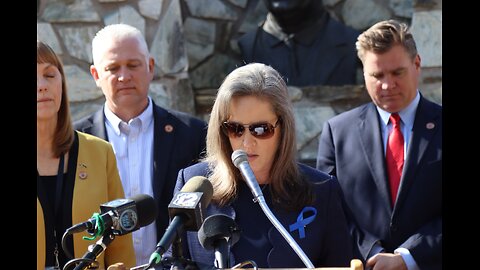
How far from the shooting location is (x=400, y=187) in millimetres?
3889

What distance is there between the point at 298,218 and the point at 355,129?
110 cm

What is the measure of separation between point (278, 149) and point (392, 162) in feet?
3.19

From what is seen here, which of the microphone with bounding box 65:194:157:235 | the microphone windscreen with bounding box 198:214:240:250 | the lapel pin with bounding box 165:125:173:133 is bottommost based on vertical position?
the microphone windscreen with bounding box 198:214:240:250

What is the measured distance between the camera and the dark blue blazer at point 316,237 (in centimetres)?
304

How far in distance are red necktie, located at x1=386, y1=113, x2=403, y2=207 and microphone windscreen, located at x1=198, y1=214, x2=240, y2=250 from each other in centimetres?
166

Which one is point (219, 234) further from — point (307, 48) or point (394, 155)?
point (307, 48)

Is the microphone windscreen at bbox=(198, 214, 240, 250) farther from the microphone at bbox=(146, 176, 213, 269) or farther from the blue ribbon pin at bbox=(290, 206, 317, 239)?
the blue ribbon pin at bbox=(290, 206, 317, 239)

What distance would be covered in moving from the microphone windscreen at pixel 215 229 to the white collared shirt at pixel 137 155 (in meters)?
1.59

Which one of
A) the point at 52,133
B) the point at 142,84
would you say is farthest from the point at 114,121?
the point at 52,133

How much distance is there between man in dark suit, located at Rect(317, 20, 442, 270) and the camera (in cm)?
387

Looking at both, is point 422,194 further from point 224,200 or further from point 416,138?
point 224,200

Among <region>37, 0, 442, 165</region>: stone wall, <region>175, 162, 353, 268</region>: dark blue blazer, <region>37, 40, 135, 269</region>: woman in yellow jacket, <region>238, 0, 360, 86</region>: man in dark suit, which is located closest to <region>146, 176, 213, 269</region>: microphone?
<region>175, 162, 353, 268</region>: dark blue blazer
